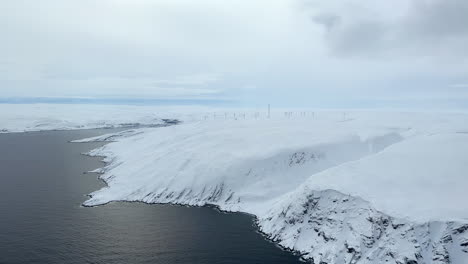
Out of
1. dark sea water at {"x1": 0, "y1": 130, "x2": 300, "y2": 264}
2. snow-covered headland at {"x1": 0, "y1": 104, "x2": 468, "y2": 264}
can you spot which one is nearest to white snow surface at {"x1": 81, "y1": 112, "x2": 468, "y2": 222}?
snow-covered headland at {"x1": 0, "y1": 104, "x2": 468, "y2": 264}

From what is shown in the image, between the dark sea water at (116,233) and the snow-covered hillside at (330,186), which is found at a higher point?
the snow-covered hillside at (330,186)

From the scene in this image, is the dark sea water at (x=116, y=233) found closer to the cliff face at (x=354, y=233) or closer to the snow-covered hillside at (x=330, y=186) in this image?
the cliff face at (x=354, y=233)

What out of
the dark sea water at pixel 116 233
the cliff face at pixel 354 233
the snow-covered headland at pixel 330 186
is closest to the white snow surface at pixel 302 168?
the snow-covered headland at pixel 330 186

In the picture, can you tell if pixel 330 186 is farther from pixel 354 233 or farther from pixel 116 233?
pixel 116 233

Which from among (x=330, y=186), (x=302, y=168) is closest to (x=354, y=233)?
(x=330, y=186)

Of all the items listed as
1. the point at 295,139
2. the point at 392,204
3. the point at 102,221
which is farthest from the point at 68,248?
the point at 295,139

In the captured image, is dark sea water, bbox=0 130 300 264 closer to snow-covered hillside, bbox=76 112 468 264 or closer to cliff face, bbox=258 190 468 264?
cliff face, bbox=258 190 468 264
